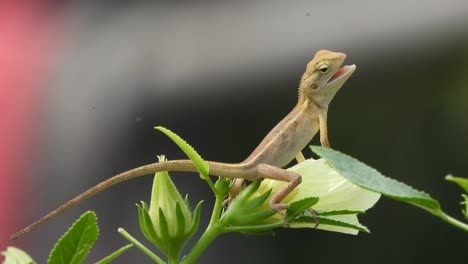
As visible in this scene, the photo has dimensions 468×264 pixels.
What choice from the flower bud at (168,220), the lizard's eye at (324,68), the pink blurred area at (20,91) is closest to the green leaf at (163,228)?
the flower bud at (168,220)

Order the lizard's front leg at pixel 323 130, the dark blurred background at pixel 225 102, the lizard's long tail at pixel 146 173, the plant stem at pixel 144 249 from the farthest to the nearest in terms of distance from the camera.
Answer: the dark blurred background at pixel 225 102 → the lizard's front leg at pixel 323 130 → the lizard's long tail at pixel 146 173 → the plant stem at pixel 144 249

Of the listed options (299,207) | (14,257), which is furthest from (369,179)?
(14,257)

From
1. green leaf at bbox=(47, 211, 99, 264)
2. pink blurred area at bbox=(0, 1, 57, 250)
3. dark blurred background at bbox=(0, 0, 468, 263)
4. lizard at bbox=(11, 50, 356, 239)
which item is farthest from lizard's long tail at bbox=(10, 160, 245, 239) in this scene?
pink blurred area at bbox=(0, 1, 57, 250)

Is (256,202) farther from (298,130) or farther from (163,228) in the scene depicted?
(298,130)

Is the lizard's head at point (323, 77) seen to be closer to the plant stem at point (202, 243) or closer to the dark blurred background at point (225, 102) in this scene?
the plant stem at point (202, 243)

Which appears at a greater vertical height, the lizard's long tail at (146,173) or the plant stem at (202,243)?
the lizard's long tail at (146,173)

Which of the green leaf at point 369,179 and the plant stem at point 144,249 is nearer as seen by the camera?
the green leaf at point 369,179

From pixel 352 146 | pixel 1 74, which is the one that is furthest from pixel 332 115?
pixel 1 74
